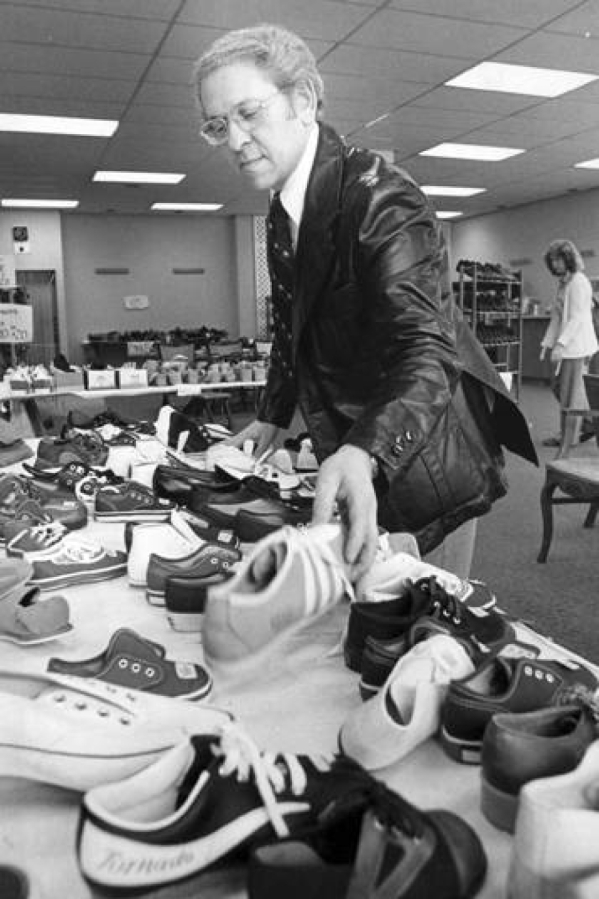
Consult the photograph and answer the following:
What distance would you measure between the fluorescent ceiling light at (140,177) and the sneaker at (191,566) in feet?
30.3

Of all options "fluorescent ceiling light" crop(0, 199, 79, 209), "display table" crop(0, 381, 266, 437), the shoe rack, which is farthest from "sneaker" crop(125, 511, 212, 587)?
"fluorescent ceiling light" crop(0, 199, 79, 209)

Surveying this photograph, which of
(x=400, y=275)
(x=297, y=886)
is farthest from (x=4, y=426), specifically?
(x=297, y=886)

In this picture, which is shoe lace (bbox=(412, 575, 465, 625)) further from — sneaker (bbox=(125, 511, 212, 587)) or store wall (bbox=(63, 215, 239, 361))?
store wall (bbox=(63, 215, 239, 361))

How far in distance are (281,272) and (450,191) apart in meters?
10.8

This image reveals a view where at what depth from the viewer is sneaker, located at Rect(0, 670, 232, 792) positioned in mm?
627

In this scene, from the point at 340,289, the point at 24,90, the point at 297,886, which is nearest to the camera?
the point at 297,886

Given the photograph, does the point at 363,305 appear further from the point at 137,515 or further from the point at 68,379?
the point at 68,379

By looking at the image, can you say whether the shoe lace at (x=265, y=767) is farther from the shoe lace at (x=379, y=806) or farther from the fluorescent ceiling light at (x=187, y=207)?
the fluorescent ceiling light at (x=187, y=207)

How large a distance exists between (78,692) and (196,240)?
13927 millimetres

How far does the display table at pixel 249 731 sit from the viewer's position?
0.56 m

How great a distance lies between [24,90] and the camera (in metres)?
Result: 5.94

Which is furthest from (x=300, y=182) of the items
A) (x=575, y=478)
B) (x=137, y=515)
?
(x=575, y=478)

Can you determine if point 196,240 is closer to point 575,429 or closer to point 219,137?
point 575,429

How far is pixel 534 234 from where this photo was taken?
12.9 metres
